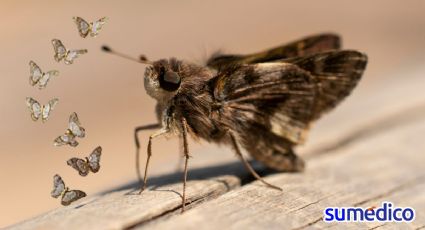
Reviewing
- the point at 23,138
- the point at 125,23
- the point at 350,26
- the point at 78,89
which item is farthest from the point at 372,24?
the point at 23,138

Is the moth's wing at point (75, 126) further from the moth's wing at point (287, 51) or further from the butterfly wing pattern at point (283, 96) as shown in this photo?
the moth's wing at point (287, 51)

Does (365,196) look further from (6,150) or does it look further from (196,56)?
(6,150)

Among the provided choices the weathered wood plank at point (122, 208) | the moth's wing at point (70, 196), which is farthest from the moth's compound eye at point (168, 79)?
the moth's wing at point (70, 196)

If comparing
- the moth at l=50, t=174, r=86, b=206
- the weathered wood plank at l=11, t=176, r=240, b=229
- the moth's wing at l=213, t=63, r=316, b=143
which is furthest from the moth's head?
the moth at l=50, t=174, r=86, b=206

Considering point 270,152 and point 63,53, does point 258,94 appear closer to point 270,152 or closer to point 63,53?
point 270,152

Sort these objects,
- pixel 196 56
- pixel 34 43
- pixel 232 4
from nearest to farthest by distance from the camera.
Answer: pixel 196 56 → pixel 34 43 → pixel 232 4

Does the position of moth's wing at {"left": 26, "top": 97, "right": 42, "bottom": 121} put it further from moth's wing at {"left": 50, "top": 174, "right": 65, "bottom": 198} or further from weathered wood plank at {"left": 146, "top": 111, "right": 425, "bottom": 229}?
weathered wood plank at {"left": 146, "top": 111, "right": 425, "bottom": 229}

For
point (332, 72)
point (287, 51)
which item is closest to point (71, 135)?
point (287, 51)
